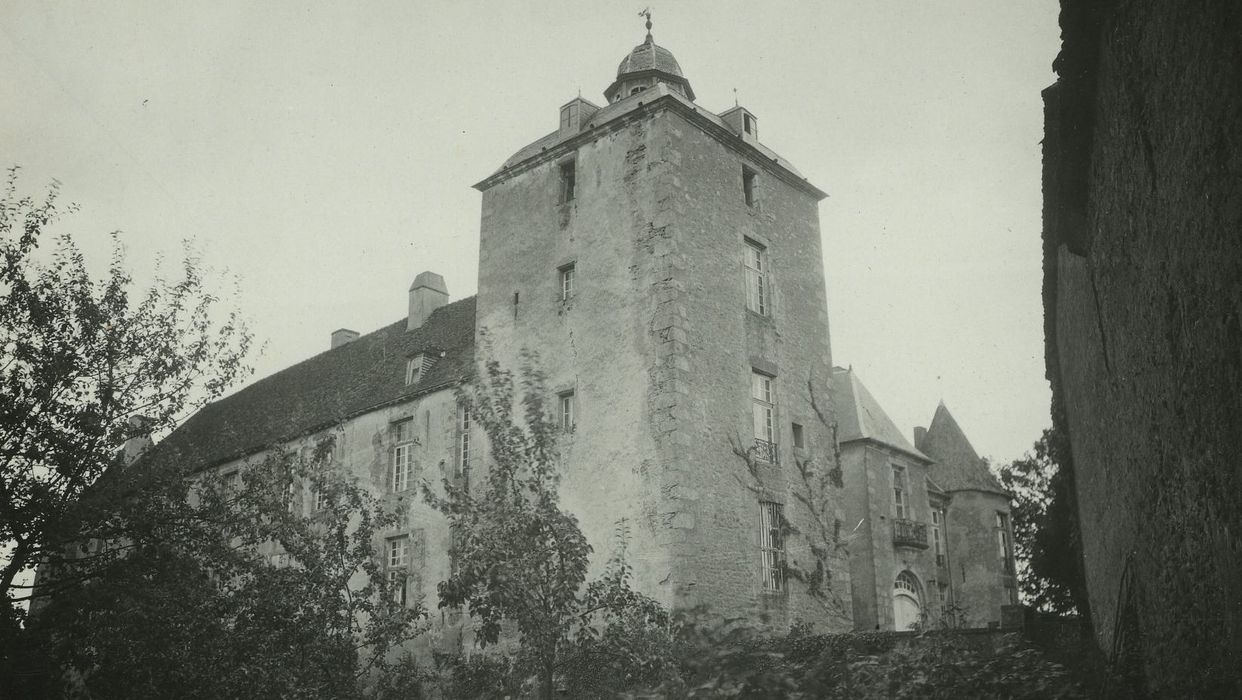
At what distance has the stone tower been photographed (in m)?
17.6

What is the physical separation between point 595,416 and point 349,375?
12.7 meters

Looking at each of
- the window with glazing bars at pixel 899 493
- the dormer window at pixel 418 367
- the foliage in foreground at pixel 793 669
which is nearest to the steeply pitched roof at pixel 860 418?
the window with glazing bars at pixel 899 493

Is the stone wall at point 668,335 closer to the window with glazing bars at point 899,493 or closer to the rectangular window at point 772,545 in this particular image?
the rectangular window at point 772,545

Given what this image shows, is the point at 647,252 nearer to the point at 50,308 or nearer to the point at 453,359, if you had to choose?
the point at 453,359

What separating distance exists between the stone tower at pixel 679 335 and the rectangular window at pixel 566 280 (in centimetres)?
5

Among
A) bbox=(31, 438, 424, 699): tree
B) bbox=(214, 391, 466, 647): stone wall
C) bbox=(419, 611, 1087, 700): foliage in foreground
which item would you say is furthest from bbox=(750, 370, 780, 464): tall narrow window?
bbox=(31, 438, 424, 699): tree

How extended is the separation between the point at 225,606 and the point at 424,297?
1619 cm

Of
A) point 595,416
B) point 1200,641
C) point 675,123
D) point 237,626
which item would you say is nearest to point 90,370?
point 237,626

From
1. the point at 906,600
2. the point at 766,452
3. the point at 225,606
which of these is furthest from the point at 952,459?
Answer: the point at 225,606

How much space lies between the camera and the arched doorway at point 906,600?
27.5m

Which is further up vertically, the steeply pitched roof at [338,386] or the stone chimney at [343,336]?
the stone chimney at [343,336]

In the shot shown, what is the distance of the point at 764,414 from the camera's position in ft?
64.6

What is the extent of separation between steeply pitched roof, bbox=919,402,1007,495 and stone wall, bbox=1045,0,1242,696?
80.9ft

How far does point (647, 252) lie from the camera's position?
18969mm
